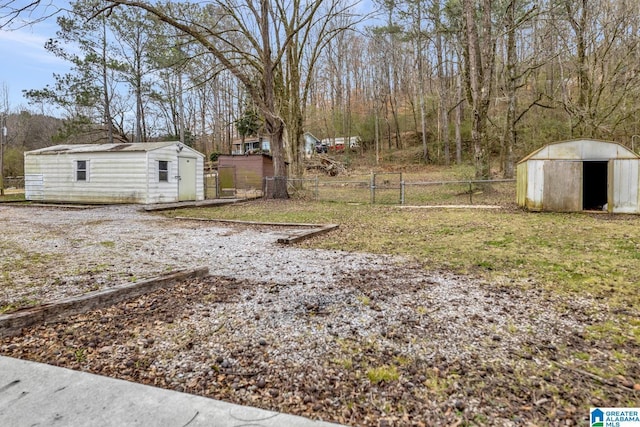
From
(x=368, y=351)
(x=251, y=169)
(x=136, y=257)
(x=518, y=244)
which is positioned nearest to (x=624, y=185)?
(x=518, y=244)

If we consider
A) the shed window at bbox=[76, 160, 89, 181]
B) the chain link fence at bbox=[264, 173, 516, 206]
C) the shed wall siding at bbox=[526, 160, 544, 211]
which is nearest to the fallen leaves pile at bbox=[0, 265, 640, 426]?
the shed wall siding at bbox=[526, 160, 544, 211]

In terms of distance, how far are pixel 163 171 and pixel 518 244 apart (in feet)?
41.1

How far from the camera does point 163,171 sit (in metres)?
14.2

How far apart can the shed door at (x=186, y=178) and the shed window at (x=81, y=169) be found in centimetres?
353

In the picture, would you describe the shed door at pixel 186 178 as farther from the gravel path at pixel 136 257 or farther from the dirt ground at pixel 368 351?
the dirt ground at pixel 368 351

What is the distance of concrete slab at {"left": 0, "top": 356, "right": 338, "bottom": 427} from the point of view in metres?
1.61

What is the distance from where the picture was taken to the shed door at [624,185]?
9188 mm

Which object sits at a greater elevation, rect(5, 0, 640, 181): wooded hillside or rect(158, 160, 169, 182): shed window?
rect(5, 0, 640, 181): wooded hillside

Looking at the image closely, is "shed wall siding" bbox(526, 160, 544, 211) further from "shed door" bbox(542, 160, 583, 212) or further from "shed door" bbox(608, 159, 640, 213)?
"shed door" bbox(608, 159, 640, 213)

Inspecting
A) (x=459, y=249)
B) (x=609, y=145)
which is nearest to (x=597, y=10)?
(x=609, y=145)

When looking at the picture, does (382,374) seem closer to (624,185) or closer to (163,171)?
(624,185)

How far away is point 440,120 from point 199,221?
25934 mm

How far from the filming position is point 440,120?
30500mm

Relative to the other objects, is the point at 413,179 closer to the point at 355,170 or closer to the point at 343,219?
the point at 355,170
